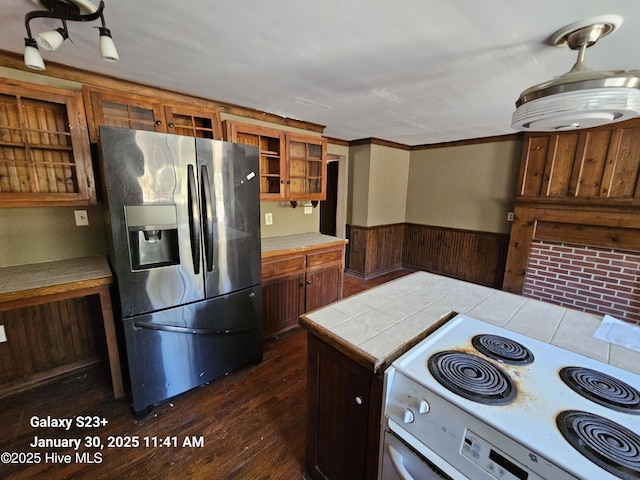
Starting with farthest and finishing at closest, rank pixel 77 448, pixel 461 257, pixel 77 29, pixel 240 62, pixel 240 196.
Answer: pixel 461 257 → pixel 240 196 → pixel 240 62 → pixel 77 448 → pixel 77 29

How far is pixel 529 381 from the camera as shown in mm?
861

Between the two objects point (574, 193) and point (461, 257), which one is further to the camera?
point (461, 257)

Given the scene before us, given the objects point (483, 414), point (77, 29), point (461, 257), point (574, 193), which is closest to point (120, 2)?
point (77, 29)

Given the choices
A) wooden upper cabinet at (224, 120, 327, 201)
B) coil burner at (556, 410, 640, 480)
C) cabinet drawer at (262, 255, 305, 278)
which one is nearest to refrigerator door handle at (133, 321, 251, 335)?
cabinet drawer at (262, 255, 305, 278)

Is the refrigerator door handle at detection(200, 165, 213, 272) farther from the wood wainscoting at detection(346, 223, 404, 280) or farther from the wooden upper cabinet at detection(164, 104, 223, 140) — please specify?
the wood wainscoting at detection(346, 223, 404, 280)

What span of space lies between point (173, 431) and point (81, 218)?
5.48ft

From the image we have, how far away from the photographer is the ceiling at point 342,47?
1.21 metres

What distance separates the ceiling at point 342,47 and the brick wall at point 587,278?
76.0 inches

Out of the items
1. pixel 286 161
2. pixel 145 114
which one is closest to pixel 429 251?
pixel 286 161

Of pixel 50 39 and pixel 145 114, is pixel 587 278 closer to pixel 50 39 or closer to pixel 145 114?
pixel 145 114

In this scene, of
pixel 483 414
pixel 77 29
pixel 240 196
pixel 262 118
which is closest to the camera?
pixel 483 414

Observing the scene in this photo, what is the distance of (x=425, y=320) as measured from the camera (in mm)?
1239

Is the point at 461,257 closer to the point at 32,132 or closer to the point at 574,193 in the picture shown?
the point at 574,193

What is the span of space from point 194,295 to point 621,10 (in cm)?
260
